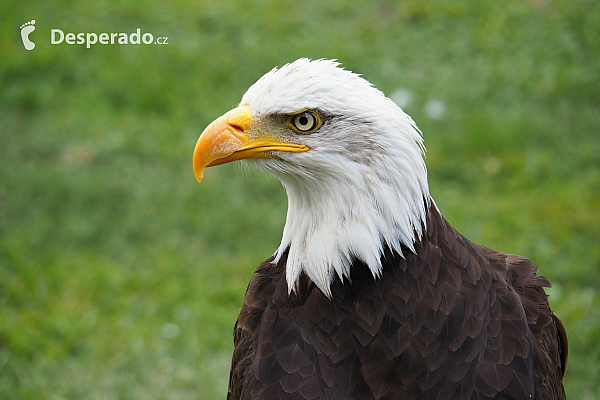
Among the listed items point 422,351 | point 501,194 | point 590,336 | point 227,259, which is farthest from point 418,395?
point 501,194

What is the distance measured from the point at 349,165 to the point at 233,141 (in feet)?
1.65

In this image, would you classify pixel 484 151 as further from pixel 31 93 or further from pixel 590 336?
pixel 31 93

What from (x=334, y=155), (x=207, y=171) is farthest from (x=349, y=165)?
(x=207, y=171)

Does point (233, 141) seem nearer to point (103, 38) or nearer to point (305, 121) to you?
point (305, 121)

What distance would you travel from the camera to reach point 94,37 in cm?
829

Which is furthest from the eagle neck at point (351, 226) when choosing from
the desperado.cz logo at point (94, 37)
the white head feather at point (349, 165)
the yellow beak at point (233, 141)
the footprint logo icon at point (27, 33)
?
the footprint logo icon at point (27, 33)

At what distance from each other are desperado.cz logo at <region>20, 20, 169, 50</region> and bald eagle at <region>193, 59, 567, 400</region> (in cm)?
606

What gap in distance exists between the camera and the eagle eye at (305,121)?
262 centimetres

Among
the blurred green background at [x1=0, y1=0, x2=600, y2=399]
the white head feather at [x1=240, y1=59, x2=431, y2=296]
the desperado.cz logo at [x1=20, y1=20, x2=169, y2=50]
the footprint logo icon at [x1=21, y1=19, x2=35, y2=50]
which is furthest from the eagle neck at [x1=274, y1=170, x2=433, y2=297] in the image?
the footprint logo icon at [x1=21, y1=19, x2=35, y2=50]

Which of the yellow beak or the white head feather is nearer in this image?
the white head feather

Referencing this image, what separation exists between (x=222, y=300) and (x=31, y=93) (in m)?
3.78

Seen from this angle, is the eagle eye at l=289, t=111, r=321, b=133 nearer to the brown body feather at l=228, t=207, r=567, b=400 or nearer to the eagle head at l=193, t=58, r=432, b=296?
the eagle head at l=193, t=58, r=432, b=296

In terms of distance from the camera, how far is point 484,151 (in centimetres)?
719

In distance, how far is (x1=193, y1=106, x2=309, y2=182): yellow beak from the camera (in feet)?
8.79
